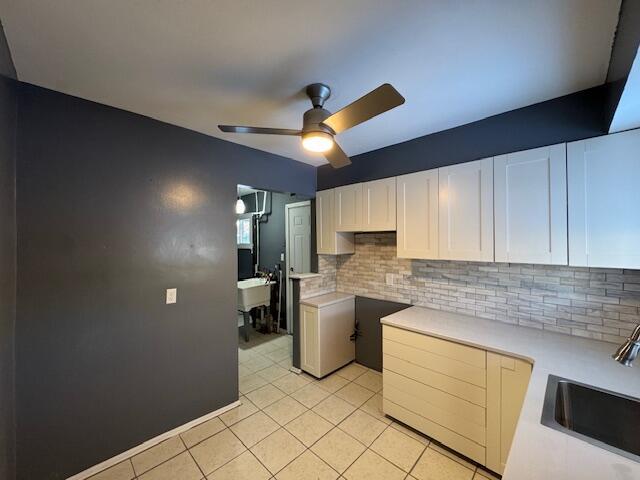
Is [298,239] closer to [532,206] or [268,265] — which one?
[268,265]

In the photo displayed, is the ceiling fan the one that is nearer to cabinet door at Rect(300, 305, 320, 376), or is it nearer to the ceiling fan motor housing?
the ceiling fan motor housing


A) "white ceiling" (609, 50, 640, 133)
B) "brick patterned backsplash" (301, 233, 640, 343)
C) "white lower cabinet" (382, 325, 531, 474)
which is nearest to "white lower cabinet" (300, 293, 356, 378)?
"brick patterned backsplash" (301, 233, 640, 343)

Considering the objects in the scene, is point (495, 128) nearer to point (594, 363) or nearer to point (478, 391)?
point (594, 363)

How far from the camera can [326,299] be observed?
3025mm

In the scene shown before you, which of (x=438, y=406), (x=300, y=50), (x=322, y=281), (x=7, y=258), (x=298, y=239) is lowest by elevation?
(x=438, y=406)

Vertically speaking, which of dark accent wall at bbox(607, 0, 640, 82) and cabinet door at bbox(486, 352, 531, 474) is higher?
dark accent wall at bbox(607, 0, 640, 82)

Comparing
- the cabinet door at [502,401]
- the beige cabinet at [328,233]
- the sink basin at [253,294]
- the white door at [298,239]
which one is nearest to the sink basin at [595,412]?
the cabinet door at [502,401]

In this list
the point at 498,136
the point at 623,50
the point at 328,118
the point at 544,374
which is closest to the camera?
the point at 623,50

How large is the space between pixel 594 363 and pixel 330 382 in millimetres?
2144

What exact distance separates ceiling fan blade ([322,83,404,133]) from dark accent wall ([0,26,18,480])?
158 centimetres

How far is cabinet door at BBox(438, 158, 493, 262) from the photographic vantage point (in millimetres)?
1956

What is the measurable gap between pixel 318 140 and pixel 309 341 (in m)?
2.22

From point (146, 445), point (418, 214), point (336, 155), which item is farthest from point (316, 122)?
point (146, 445)

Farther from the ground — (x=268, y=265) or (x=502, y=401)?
(x=268, y=265)
